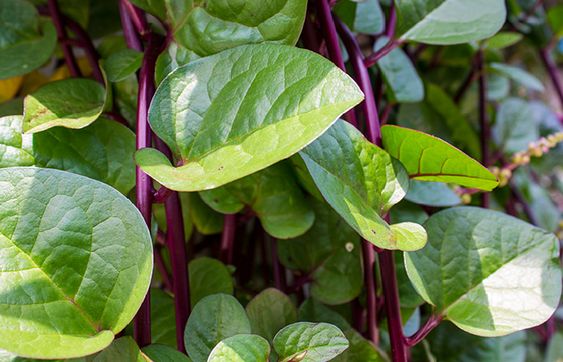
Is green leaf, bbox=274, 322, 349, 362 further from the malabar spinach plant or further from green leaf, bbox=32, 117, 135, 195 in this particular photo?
green leaf, bbox=32, 117, 135, 195

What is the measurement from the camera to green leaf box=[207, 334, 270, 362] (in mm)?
256

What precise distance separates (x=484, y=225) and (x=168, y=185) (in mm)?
205

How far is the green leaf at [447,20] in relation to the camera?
1.25 feet

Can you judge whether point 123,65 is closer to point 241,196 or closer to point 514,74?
point 241,196

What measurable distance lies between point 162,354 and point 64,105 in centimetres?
16

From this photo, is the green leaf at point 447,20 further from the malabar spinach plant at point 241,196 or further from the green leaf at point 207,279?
the green leaf at point 207,279

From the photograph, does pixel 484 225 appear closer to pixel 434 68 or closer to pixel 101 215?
pixel 101 215

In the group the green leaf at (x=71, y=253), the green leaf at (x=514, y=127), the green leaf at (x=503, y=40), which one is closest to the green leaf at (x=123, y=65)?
the green leaf at (x=71, y=253)

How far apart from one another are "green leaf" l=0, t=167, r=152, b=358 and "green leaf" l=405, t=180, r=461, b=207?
0.68 ft

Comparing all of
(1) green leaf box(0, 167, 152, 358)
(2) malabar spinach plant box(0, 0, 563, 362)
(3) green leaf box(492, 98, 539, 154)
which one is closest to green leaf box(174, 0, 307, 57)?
(2) malabar spinach plant box(0, 0, 563, 362)

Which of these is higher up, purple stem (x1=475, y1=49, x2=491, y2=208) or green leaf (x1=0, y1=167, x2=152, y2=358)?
green leaf (x1=0, y1=167, x2=152, y2=358)

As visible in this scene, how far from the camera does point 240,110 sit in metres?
0.27

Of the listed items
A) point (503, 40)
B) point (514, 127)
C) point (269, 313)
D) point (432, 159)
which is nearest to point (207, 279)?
point (269, 313)

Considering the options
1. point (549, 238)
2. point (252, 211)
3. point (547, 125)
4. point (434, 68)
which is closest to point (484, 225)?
point (549, 238)
